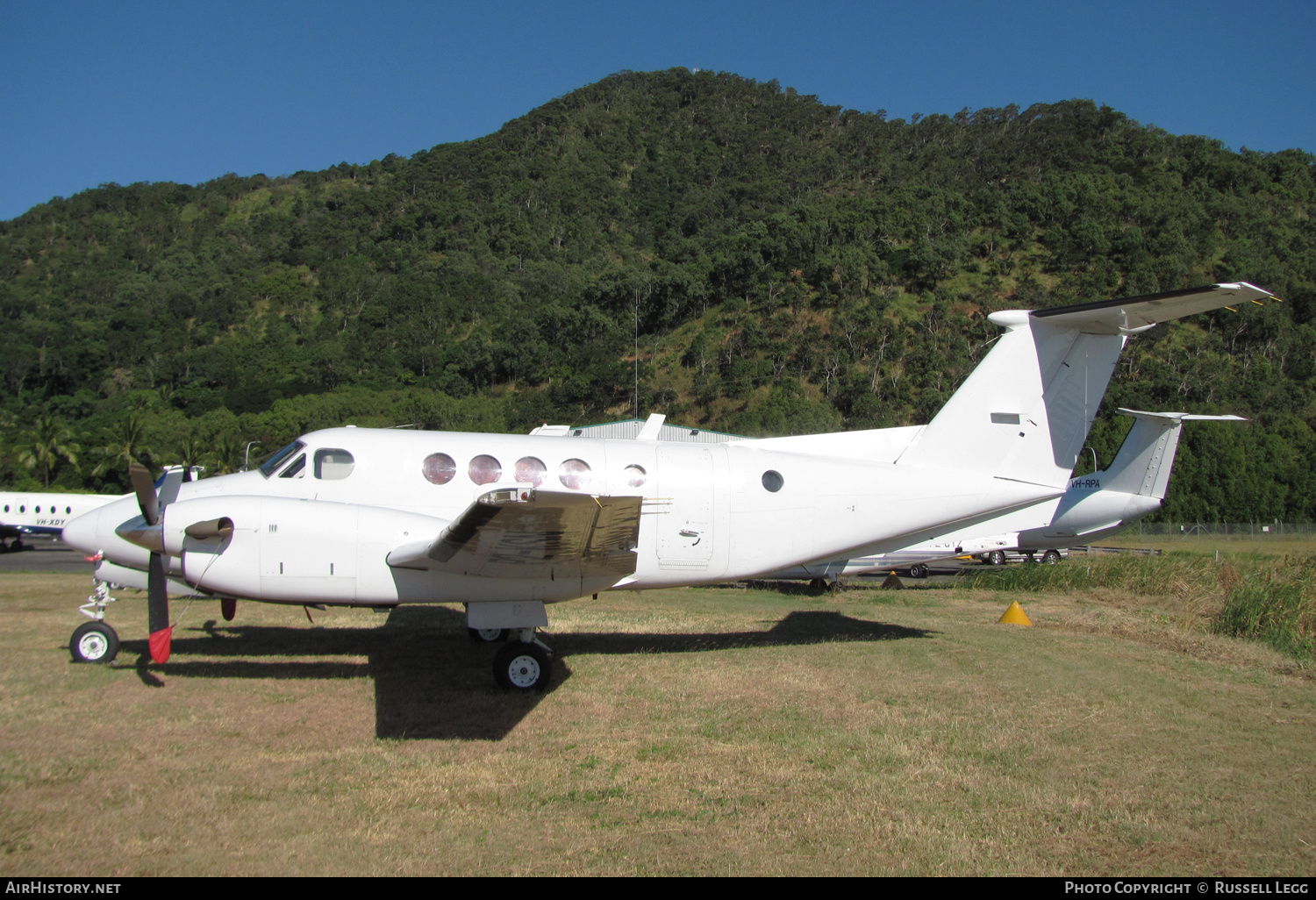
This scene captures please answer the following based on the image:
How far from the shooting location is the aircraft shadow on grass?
24.3ft

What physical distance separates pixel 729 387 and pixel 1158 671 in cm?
5576

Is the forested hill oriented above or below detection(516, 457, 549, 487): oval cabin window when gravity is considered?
above

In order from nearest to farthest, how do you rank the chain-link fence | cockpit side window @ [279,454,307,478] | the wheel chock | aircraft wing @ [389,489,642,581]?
→ 1. aircraft wing @ [389,489,642,581]
2. cockpit side window @ [279,454,307,478]
3. the wheel chock
4. the chain-link fence

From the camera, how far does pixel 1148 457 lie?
22.3 meters

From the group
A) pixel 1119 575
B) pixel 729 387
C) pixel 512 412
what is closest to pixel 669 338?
pixel 729 387

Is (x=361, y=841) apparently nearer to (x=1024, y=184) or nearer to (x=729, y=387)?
(x=729, y=387)

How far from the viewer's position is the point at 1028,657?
10016 mm

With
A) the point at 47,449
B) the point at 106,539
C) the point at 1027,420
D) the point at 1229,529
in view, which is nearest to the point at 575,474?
the point at 106,539

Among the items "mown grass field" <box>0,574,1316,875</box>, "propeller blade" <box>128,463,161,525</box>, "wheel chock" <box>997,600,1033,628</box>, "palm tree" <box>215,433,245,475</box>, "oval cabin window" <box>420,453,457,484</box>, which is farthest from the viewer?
"palm tree" <box>215,433,245,475</box>

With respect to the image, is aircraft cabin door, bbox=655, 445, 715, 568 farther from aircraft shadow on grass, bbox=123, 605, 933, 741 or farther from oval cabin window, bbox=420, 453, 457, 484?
oval cabin window, bbox=420, 453, 457, 484

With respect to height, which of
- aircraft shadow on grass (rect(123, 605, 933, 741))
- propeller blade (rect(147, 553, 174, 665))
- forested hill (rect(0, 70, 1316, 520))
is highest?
forested hill (rect(0, 70, 1316, 520))

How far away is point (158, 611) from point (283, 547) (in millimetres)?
1518

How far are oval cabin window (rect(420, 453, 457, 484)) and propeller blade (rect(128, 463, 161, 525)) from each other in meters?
2.56

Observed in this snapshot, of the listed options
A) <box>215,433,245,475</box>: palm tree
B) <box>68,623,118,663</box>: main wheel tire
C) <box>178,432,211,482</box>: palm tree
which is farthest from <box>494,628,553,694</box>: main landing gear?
<box>178,432,211,482</box>: palm tree
